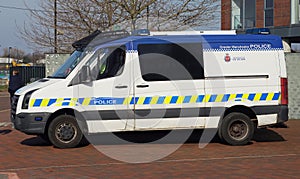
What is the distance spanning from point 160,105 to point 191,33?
1.82 m

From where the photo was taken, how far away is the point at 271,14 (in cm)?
2541

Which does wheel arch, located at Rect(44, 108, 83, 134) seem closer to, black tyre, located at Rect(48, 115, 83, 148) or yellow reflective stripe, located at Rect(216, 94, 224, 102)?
black tyre, located at Rect(48, 115, 83, 148)

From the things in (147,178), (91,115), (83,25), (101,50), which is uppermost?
(83,25)

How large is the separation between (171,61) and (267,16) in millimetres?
16053

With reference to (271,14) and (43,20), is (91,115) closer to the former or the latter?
(43,20)

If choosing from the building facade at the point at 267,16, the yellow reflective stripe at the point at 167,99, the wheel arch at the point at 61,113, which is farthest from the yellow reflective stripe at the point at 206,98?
the building facade at the point at 267,16

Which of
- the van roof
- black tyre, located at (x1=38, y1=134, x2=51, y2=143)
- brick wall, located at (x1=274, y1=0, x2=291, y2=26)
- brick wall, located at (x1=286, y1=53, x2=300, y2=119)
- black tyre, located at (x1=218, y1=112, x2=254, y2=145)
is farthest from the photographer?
brick wall, located at (x1=274, y1=0, x2=291, y2=26)

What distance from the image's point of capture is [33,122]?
10.7 m

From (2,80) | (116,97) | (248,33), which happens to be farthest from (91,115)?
(2,80)

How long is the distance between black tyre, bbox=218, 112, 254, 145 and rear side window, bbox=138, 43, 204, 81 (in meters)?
1.19

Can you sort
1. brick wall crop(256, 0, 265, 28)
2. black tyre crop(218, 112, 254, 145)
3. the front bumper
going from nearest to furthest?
the front bumper
black tyre crop(218, 112, 254, 145)
brick wall crop(256, 0, 265, 28)

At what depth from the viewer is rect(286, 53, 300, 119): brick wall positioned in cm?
1628

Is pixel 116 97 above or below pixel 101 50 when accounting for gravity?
below

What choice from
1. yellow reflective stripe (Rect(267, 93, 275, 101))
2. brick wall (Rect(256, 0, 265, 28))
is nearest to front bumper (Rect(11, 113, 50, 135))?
yellow reflective stripe (Rect(267, 93, 275, 101))
